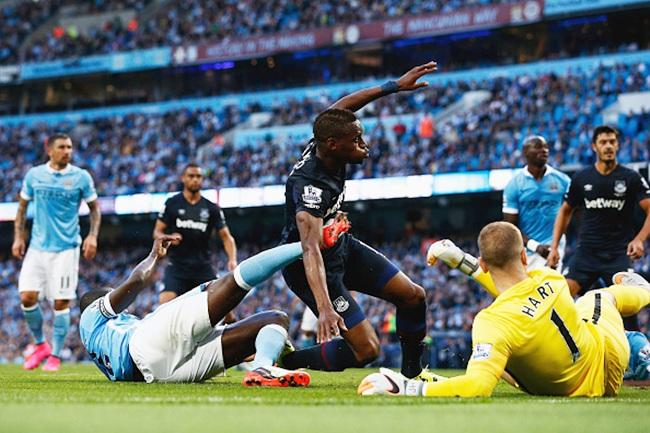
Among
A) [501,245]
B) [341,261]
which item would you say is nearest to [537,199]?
[341,261]

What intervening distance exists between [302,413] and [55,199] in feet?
27.0

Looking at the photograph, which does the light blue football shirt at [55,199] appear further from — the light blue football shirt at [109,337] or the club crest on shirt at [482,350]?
the club crest on shirt at [482,350]

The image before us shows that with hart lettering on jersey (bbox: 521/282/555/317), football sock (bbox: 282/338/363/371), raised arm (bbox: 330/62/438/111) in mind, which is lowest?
football sock (bbox: 282/338/363/371)

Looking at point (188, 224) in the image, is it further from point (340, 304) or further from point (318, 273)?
point (318, 273)

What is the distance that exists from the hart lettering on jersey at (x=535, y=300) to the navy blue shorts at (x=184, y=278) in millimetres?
7363

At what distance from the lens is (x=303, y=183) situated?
23.7ft

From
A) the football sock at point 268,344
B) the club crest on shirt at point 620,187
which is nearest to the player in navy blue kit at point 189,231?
the club crest on shirt at point 620,187

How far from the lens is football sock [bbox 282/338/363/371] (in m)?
7.73

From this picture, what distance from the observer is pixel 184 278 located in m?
12.8

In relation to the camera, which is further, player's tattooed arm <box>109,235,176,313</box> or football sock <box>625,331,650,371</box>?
player's tattooed arm <box>109,235,176,313</box>

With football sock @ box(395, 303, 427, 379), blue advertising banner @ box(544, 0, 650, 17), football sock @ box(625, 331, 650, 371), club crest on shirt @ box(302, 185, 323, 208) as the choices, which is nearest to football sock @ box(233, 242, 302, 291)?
club crest on shirt @ box(302, 185, 323, 208)

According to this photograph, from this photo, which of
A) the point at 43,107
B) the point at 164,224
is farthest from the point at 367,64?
the point at 164,224

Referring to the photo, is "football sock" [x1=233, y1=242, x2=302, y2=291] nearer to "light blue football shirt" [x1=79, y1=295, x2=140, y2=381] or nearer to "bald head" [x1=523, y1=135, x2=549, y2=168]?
"light blue football shirt" [x1=79, y1=295, x2=140, y2=381]

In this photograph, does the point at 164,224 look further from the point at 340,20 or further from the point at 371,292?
the point at 340,20
